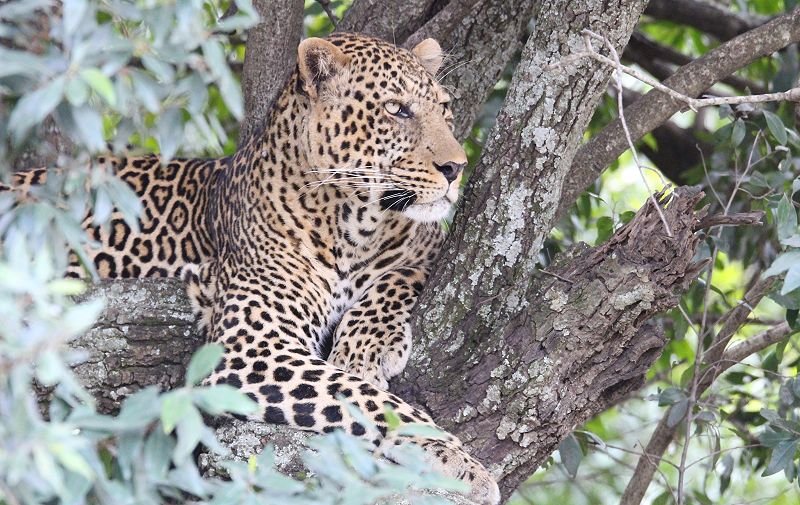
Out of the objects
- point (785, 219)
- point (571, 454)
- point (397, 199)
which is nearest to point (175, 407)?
point (397, 199)

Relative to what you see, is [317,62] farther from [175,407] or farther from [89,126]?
[175,407]

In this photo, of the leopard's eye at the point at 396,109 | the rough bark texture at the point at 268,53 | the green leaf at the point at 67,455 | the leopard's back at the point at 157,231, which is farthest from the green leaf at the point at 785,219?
the green leaf at the point at 67,455

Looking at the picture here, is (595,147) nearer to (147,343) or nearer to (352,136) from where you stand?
(352,136)

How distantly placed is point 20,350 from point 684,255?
10.6ft

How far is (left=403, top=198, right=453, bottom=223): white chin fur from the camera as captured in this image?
575 cm

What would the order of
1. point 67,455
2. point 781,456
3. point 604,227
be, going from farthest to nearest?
point 604,227, point 781,456, point 67,455

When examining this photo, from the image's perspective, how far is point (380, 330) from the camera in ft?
18.7

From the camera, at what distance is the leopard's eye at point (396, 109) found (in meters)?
5.96

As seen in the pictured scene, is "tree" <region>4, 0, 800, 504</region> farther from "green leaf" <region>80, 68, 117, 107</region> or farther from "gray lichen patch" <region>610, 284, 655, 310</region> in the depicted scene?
"green leaf" <region>80, 68, 117, 107</region>

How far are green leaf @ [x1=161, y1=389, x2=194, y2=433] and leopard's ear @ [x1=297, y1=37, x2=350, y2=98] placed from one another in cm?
342

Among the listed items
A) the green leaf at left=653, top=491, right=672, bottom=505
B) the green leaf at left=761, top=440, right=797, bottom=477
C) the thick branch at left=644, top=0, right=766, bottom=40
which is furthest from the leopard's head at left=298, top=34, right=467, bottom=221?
the thick branch at left=644, top=0, right=766, bottom=40

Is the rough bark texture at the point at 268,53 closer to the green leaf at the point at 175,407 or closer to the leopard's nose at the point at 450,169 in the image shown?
the leopard's nose at the point at 450,169

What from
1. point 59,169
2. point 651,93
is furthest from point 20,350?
point 651,93

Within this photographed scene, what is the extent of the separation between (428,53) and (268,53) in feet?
3.99
